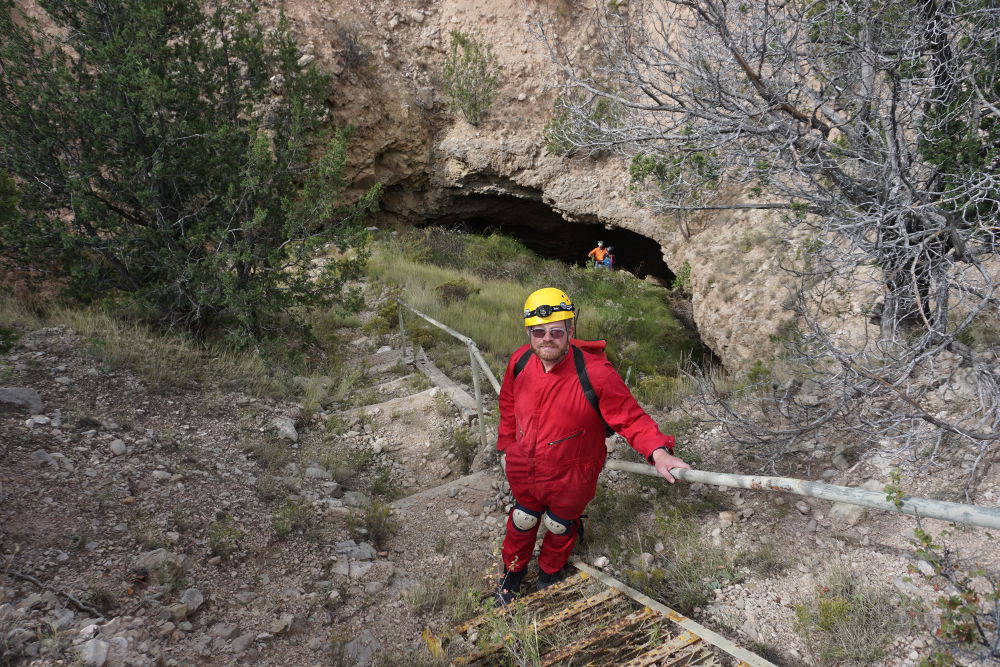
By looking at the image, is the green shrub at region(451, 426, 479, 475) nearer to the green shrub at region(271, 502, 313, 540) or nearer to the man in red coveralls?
the green shrub at region(271, 502, 313, 540)

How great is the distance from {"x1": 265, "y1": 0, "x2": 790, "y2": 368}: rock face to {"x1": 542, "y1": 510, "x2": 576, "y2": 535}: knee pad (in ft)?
32.8

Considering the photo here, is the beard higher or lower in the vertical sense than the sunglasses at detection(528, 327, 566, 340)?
lower

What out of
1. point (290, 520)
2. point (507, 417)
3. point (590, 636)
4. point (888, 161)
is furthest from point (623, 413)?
point (888, 161)

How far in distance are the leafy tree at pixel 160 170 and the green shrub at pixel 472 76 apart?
8.13 metres

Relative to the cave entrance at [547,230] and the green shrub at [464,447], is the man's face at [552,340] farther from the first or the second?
the cave entrance at [547,230]

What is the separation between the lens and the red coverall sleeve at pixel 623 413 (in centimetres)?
238

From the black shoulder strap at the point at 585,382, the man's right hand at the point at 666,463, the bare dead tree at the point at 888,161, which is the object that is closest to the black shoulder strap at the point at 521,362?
the black shoulder strap at the point at 585,382

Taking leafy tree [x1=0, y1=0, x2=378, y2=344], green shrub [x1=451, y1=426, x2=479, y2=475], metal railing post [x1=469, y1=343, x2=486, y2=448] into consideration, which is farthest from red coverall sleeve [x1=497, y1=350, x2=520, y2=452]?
leafy tree [x1=0, y1=0, x2=378, y2=344]

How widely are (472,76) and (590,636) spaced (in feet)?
45.7

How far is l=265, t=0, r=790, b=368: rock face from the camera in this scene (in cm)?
1278

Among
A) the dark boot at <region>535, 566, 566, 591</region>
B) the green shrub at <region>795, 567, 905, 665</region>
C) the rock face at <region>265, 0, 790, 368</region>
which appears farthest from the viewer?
the rock face at <region>265, 0, 790, 368</region>

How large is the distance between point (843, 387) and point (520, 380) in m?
2.10

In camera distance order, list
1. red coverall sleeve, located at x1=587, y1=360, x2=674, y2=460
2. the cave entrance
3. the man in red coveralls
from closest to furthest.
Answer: red coverall sleeve, located at x1=587, y1=360, x2=674, y2=460
the man in red coveralls
the cave entrance

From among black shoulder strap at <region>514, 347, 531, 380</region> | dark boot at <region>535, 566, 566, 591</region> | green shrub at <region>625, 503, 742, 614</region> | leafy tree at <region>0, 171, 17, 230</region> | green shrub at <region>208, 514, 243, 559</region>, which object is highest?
leafy tree at <region>0, 171, 17, 230</region>
